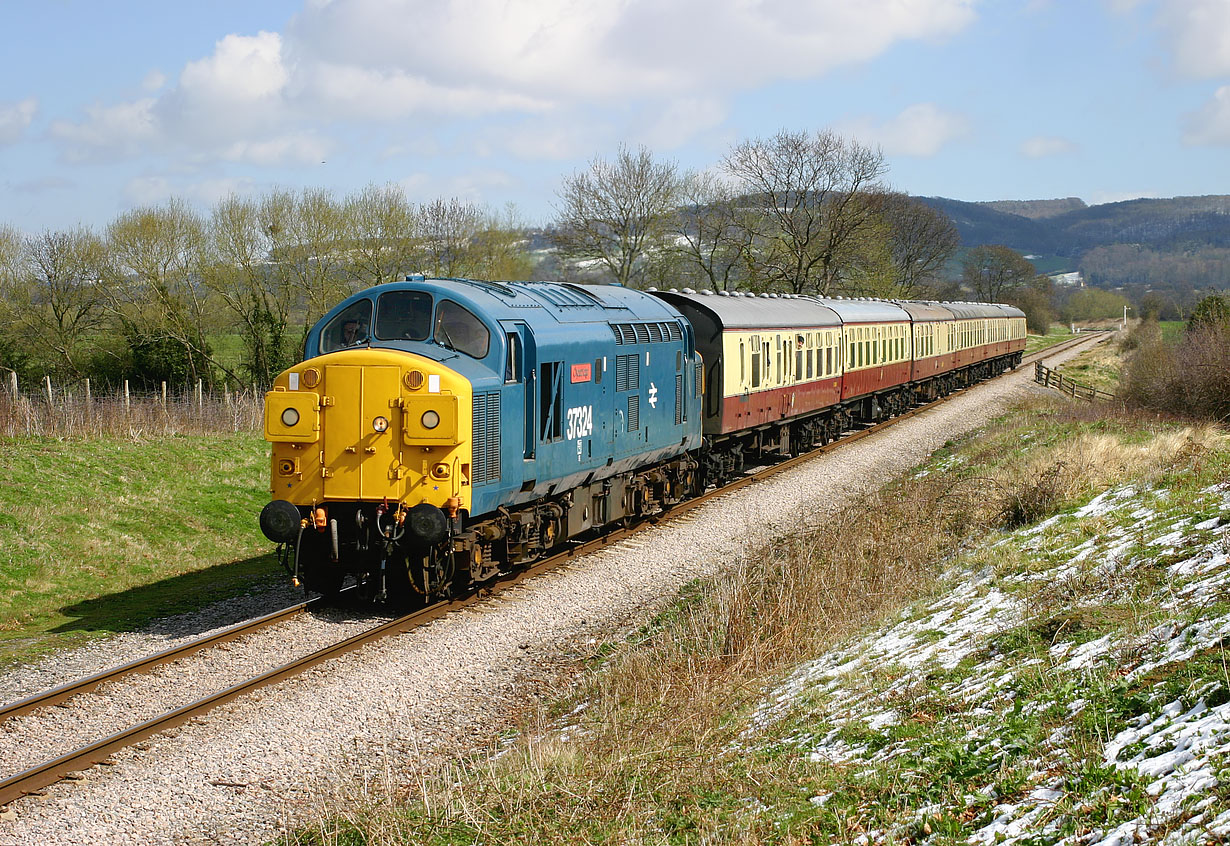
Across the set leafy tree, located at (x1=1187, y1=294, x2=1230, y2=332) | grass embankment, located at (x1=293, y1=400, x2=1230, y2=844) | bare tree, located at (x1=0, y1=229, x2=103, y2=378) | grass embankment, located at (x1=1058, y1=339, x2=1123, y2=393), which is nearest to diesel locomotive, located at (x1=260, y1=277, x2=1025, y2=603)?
grass embankment, located at (x1=293, y1=400, x2=1230, y2=844)

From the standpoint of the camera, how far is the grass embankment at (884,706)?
5773 mm

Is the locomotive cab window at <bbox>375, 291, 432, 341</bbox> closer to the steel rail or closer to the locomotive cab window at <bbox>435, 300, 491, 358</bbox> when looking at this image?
the locomotive cab window at <bbox>435, 300, 491, 358</bbox>

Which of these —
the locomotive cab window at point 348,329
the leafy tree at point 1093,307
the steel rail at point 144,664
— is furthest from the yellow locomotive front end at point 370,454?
the leafy tree at point 1093,307

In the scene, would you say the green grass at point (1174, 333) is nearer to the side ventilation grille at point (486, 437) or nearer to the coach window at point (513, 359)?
the coach window at point (513, 359)

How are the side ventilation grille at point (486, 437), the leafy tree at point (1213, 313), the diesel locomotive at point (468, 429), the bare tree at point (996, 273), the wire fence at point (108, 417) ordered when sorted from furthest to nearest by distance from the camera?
the bare tree at point (996, 273) → the leafy tree at point (1213, 313) → the wire fence at point (108, 417) → the side ventilation grille at point (486, 437) → the diesel locomotive at point (468, 429)

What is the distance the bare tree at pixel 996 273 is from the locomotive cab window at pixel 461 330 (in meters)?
116

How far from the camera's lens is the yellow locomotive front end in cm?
1170

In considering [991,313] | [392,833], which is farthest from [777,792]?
[991,313]

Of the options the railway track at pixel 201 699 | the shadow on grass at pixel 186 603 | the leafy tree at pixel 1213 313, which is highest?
the leafy tree at pixel 1213 313

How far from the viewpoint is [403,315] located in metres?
12.7

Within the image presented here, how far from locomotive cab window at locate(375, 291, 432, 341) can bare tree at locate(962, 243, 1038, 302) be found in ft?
382

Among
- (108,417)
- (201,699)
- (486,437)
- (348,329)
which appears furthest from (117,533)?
(201,699)

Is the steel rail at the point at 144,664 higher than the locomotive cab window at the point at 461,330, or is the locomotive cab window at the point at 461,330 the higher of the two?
the locomotive cab window at the point at 461,330

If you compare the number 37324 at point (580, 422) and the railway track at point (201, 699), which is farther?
the number 37324 at point (580, 422)
